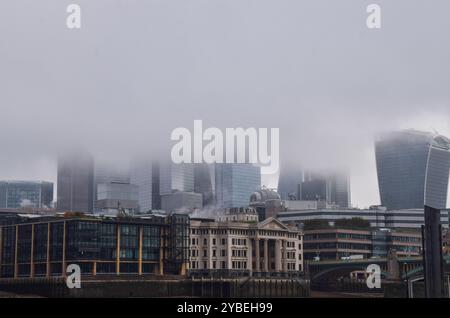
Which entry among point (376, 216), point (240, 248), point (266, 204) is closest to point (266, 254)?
point (240, 248)

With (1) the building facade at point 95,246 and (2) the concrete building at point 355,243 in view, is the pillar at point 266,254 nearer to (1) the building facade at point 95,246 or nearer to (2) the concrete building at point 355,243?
(1) the building facade at point 95,246

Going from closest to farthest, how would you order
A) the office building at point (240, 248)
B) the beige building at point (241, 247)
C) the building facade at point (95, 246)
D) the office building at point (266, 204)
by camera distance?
1. the building facade at point (95, 246)
2. the office building at point (240, 248)
3. the beige building at point (241, 247)
4. the office building at point (266, 204)

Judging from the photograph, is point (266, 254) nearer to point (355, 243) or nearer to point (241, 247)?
point (241, 247)

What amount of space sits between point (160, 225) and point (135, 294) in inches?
479

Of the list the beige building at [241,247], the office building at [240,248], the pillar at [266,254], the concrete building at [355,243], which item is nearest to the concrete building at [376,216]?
the concrete building at [355,243]

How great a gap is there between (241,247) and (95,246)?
21.5m

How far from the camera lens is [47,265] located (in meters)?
99.4

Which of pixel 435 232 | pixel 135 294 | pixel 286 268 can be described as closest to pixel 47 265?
pixel 135 294

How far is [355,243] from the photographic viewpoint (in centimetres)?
13825

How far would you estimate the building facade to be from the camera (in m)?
97.9

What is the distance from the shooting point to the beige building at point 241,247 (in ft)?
359

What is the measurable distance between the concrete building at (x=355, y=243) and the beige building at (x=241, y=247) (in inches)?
465

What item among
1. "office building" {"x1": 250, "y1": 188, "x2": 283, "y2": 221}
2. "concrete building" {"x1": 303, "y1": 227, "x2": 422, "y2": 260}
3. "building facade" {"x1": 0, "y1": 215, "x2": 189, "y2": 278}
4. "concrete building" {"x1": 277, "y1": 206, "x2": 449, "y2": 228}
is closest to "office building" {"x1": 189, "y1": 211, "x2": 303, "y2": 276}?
"building facade" {"x1": 0, "y1": 215, "x2": 189, "y2": 278}
